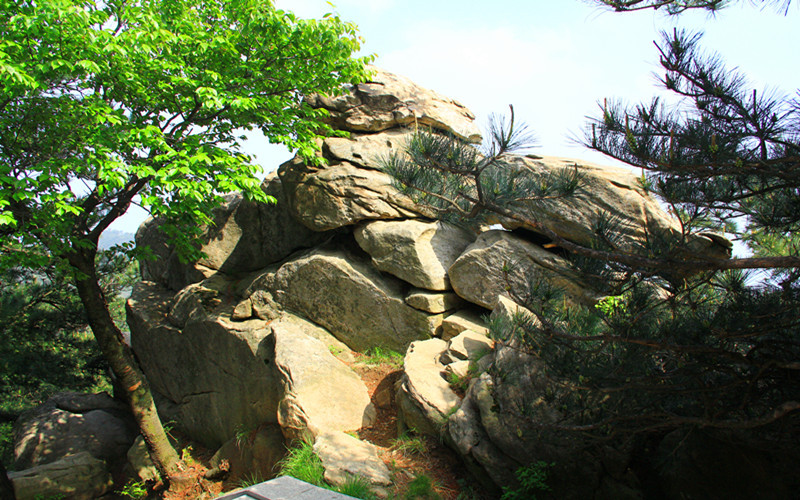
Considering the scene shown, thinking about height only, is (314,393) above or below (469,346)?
below

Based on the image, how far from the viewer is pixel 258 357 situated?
7.87 metres

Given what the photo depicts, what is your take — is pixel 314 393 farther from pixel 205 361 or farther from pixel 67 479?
pixel 67 479

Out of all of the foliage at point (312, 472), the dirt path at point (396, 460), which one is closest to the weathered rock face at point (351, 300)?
the dirt path at point (396, 460)

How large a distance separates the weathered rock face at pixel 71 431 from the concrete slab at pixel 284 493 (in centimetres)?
772

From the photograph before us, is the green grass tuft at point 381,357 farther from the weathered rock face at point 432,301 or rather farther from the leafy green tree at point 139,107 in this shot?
the leafy green tree at point 139,107

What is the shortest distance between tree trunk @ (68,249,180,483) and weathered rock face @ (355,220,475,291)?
14.9 feet

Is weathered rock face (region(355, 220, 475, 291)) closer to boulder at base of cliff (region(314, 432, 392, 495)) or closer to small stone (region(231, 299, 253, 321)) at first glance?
small stone (region(231, 299, 253, 321))

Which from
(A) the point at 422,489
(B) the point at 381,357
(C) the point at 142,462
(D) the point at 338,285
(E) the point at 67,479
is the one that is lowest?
(E) the point at 67,479

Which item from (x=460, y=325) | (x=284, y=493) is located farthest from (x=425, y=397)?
(x=284, y=493)

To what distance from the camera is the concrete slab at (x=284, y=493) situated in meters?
3.42

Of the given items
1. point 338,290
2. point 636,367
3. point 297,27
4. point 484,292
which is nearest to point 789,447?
point 636,367

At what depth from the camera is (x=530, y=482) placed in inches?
179

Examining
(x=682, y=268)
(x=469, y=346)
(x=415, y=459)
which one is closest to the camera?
(x=682, y=268)

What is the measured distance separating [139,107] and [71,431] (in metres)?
6.64
